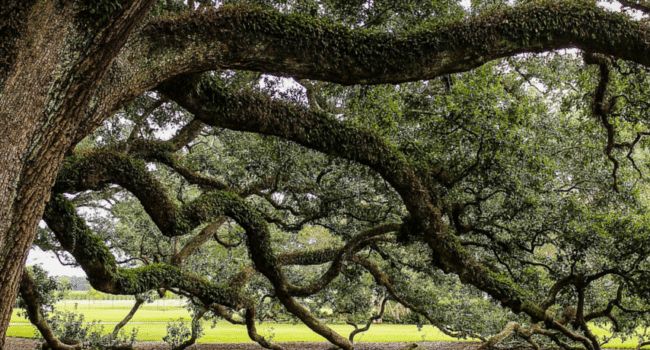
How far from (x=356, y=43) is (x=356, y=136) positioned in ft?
5.21

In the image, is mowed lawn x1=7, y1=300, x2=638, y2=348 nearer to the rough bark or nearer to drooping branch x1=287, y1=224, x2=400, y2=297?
drooping branch x1=287, y1=224, x2=400, y2=297

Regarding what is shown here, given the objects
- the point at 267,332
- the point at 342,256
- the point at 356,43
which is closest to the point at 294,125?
the point at 356,43

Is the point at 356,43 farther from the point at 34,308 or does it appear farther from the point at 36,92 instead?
the point at 34,308

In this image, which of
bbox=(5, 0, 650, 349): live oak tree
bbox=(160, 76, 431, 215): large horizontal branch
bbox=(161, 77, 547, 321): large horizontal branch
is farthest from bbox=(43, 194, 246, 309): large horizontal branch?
bbox=(161, 77, 547, 321): large horizontal branch

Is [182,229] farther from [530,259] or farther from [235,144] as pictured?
[530,259]

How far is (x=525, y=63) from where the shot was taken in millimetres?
8406

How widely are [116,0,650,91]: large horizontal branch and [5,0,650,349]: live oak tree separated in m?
0.02

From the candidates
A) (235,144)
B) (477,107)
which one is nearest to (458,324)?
(477,107)

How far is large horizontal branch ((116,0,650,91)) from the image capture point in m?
3.42

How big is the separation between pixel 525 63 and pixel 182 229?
292 inches

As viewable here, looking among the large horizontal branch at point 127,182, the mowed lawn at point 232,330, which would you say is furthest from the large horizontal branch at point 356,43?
the mowed lawn at point 232,330

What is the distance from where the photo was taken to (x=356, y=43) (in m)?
3.98

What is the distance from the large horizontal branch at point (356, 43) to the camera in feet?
11.2

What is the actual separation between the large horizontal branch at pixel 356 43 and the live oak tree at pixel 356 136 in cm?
2
